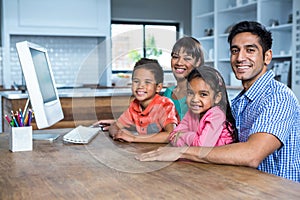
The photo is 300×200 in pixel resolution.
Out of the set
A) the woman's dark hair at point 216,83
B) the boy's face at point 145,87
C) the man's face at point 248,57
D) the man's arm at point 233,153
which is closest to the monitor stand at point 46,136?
the boy's face at point 145,87

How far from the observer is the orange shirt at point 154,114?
4.82ft

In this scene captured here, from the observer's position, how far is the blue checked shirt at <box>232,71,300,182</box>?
1.28 meters

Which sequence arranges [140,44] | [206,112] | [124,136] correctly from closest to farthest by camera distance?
[140,44] → [206,112] → [124,136]

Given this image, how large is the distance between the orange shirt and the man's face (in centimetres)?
29

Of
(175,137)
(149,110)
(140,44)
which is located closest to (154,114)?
(149,110)

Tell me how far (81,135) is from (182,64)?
2.02 feet

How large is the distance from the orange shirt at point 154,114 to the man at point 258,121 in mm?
205

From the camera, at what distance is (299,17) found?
402 cm

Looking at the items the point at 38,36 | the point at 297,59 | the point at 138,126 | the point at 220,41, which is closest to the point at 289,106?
the point at 138,126

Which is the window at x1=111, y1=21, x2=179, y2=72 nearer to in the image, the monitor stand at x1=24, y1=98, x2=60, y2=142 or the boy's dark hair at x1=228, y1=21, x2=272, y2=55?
the boy's dark hair at x1=228, y1=21, x2=272, y2=55

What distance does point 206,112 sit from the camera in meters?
1.32

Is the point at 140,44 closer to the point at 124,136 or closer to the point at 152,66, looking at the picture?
the point at 152,66

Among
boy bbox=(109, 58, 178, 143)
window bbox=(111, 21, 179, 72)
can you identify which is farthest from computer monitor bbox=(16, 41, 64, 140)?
window bbox=(111, 21, 179, 72)

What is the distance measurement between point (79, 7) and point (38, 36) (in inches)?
28.5
